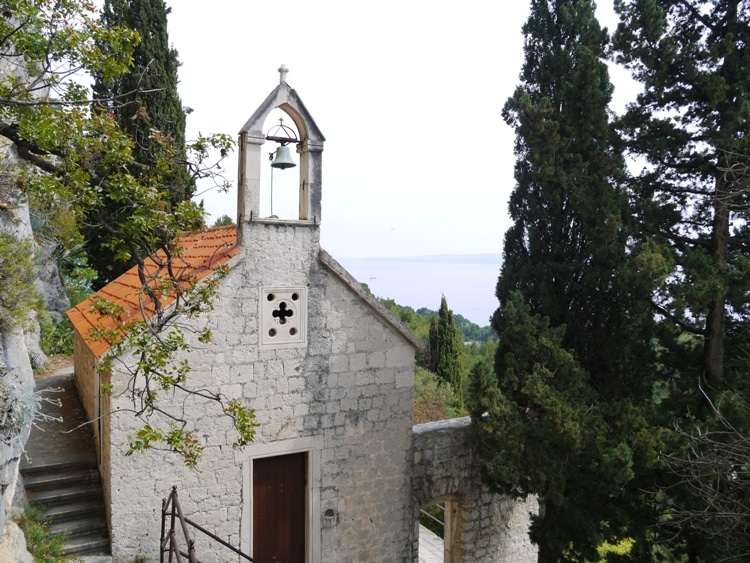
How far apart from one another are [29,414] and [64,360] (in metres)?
11.3

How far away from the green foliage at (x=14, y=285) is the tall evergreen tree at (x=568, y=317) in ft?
18.1

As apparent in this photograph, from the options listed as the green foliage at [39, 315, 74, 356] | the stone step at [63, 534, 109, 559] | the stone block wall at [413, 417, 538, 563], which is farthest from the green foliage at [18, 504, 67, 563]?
the green foliage at [39, 315, 74, 356]

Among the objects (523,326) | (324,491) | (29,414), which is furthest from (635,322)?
(29,414)

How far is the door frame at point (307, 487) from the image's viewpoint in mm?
6586

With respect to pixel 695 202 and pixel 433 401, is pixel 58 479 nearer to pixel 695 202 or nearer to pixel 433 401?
pixel 695 202

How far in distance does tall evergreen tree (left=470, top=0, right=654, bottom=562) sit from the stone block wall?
59cm

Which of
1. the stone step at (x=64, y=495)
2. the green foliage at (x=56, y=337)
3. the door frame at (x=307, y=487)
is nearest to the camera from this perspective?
the stone step at (x=64, y=495)

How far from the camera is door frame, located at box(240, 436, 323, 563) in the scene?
6586mm

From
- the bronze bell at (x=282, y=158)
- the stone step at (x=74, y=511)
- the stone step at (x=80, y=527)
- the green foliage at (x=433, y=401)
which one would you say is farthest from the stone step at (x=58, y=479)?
the green foliage at (x=433, y=401)

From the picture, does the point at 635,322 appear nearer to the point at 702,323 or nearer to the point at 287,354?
the point at 702,323

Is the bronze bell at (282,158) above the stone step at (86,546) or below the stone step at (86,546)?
above

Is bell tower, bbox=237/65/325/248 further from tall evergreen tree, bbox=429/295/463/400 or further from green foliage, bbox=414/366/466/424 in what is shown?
tall evergreen tree, bbox=429/295/463/400

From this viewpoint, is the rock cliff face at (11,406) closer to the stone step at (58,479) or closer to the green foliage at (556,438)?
the stone step at (58,479)

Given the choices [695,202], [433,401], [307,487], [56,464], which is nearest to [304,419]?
[307,487]
